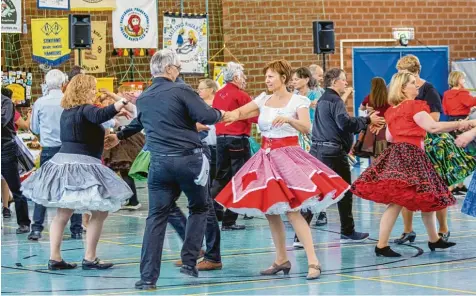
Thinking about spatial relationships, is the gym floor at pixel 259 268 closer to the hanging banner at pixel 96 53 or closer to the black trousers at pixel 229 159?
the black trousers at pixel 229 159

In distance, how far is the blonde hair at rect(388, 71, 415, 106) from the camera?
8.95 metres

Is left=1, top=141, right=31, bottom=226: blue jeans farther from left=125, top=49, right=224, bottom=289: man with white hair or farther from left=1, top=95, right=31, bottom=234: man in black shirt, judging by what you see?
left=125, top=49, right=224, bottom=289: man with white hair

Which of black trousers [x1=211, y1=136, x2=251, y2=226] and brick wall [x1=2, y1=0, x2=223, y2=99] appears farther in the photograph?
brick wall [x1=2, y1=0, x2=223, y2=99]

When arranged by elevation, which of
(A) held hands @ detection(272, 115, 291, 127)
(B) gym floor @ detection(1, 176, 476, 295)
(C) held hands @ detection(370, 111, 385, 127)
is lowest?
(B) gym floor @ detection(1, 176, 476, 295)

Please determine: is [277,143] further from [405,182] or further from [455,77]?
[455,77]

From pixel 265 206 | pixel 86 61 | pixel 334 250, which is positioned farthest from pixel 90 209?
pixel 86 61

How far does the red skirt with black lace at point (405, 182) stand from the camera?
870cm

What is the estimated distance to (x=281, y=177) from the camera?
792 cm

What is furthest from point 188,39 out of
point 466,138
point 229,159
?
point 466,138

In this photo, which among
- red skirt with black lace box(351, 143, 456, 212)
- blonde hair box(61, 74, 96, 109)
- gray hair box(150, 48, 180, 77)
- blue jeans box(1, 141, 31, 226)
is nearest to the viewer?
gray hair box(150, 48, 180, 77)

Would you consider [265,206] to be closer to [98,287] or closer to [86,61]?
[98,287]

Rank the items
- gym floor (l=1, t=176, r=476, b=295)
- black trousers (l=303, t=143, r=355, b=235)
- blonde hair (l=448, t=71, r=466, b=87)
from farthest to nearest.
Result: blonde hair (l=448, t=71, r=466, b=87) → black trousers (l=303, t=143, r=355, b=235) → gym floor (l=1, t=176, r=476, b=295)

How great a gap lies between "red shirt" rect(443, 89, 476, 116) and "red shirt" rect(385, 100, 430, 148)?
7259mm

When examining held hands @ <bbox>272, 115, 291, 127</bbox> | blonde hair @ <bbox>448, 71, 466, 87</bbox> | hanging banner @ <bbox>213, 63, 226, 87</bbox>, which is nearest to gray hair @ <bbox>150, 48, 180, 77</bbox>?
held hands @ <bbox>272, 115, 291, 127</bbox>
